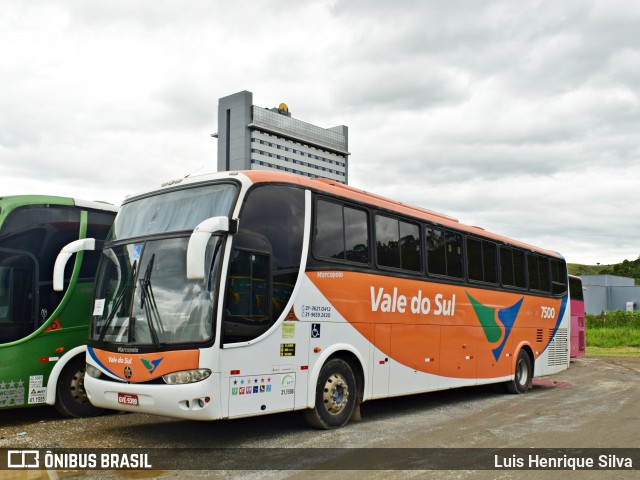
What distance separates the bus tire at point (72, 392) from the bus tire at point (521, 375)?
9.50 m

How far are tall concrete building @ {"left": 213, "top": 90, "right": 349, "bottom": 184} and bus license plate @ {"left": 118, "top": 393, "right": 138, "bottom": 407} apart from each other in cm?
10088

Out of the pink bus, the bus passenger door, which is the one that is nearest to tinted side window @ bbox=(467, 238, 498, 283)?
the bus passenger door

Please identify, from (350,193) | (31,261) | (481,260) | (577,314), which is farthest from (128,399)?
(577,314)

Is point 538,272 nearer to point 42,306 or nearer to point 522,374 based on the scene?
point 522,374

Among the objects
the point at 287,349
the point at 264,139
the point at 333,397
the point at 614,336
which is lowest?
the point at 333,397

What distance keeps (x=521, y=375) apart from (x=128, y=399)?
10.6 meters

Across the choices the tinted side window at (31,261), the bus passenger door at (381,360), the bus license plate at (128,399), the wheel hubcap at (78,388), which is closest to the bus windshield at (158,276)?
the bus license plate at (128,399)

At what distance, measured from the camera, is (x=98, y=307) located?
9219 mm

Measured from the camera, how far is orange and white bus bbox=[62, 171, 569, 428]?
8.12 metres

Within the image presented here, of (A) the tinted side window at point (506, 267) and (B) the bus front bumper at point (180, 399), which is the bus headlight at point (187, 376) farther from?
(A) the tinted side window at point (506, 267)

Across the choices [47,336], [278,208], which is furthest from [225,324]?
[47,336]

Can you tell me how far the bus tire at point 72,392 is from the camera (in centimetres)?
1041

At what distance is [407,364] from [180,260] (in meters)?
4.93

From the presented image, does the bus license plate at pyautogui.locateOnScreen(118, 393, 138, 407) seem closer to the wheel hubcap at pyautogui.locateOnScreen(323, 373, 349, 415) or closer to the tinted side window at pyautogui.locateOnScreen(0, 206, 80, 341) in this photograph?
the tinted side window at pyautogui.locateOnScreen(0, 206, 80, 341)
